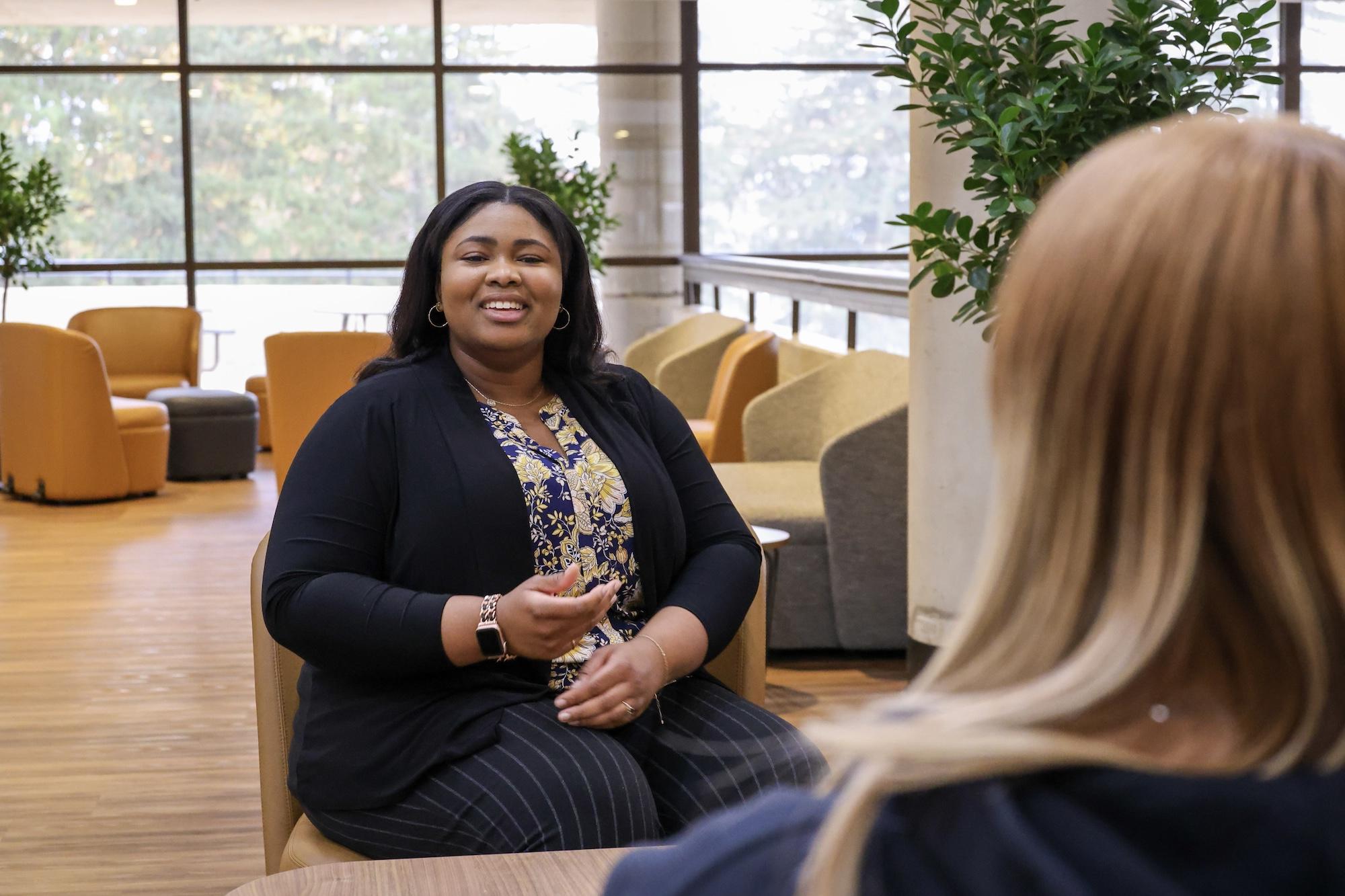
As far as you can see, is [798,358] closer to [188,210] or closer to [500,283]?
[500,283]

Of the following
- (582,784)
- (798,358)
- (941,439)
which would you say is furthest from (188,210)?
(582,784)

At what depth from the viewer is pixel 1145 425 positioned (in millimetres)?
571

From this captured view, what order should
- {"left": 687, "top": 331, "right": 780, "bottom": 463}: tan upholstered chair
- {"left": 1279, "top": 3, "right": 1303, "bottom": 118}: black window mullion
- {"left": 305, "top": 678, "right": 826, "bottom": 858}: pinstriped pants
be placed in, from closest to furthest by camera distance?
{"left": 305, "top": 678, "right": 826, "bottom": 858}: pinstriped pants, {"left": 687, "top": 331, "right": 780, "bottom": 463}: tan upholstered chair, {"left": 1279, "top": 3, "right": 1303, "bottom": 118}: black window mullion

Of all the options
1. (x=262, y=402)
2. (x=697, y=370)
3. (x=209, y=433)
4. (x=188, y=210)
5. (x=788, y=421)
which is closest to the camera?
(x=788, y=421)

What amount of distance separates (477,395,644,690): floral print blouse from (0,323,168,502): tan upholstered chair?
6.11 m

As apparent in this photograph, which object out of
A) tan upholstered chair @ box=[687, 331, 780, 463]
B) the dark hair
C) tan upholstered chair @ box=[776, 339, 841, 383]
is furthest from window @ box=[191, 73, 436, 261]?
the dark hair

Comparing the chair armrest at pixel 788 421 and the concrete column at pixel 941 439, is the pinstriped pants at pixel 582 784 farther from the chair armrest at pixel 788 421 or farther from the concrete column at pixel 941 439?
the chair armrest at pixel 788 421

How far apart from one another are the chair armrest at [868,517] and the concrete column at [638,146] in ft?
20.9

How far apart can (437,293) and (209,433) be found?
265 inches

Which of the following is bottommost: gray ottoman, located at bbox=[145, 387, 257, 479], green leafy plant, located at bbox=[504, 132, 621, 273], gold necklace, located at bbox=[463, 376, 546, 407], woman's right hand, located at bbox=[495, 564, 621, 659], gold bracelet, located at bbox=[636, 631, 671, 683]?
gray ottoman, located at bbox=[145, 387, 257, 479]

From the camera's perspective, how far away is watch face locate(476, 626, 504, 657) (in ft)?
6.05

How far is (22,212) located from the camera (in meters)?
8.78

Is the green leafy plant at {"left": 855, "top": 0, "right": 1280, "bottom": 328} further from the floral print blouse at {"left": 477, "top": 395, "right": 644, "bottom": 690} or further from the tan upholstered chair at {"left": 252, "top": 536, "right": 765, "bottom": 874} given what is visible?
the tan upholstered chair at {"left": 252, "top": 536, "right": 765, "bottom": 874}

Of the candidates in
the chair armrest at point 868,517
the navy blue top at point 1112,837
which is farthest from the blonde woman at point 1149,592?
the chair armrest at point 868,517
